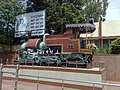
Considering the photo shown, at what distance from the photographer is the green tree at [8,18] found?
30219 millimetres

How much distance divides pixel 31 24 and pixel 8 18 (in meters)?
4.43

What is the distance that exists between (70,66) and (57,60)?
4.16ft

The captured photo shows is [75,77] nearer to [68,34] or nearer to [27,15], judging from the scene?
[68,34]

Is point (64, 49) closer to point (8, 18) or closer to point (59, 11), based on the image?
point (59, 11)

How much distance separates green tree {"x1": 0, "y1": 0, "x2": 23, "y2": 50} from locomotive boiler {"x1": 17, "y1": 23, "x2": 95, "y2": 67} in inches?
335

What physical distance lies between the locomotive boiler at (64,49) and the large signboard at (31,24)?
327 centimetres

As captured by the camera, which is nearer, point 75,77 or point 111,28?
point 75,77

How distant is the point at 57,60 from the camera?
803 inches

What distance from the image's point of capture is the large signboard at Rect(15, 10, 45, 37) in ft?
86.1

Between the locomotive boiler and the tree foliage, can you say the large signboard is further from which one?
the locomotive boiler

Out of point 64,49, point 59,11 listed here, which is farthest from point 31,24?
point 64,49

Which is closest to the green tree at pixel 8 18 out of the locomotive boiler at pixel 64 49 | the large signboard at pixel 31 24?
the large signboard at pixel 31 24

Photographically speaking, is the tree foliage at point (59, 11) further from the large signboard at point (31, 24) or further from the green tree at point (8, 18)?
the large signboard at point (31, 24)

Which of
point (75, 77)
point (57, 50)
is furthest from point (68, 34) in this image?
point (75, 77)
